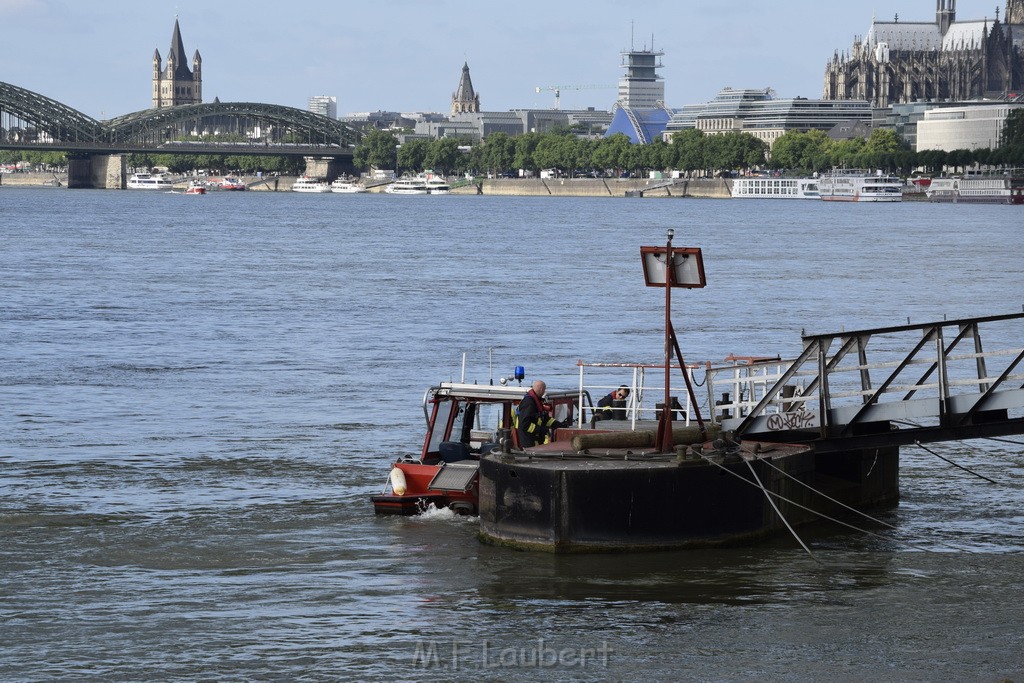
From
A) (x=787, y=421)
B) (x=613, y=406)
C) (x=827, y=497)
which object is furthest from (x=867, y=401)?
(x=613, y=406)

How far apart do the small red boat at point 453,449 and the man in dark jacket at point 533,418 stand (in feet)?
0.51

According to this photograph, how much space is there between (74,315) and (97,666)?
4220 centimetres

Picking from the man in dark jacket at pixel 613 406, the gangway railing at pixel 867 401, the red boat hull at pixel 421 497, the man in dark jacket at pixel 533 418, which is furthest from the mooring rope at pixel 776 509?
the red boat hull at pixel 421 497

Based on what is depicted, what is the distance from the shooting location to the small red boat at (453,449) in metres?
22.2

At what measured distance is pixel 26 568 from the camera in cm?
1962

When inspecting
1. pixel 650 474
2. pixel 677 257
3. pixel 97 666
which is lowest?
pixel 97 666

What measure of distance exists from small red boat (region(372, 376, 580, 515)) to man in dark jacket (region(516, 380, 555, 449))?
16 cm

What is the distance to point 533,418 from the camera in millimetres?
21359

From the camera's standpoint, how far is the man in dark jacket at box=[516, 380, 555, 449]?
21192mm

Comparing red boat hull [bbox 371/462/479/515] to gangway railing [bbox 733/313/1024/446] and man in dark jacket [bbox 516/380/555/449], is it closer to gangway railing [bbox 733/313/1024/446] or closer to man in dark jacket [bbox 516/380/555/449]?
man in dark jacket [bbox 516/380/555/449]

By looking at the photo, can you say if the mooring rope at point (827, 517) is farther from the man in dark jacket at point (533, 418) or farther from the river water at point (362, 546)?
the man in dark jacket at point (533, 418)

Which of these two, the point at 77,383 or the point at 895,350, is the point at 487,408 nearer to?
the point at 77,383

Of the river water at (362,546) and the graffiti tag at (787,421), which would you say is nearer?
the river water at (362,546)

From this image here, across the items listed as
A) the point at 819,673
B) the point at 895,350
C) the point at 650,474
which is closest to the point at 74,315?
the point at 895,350
